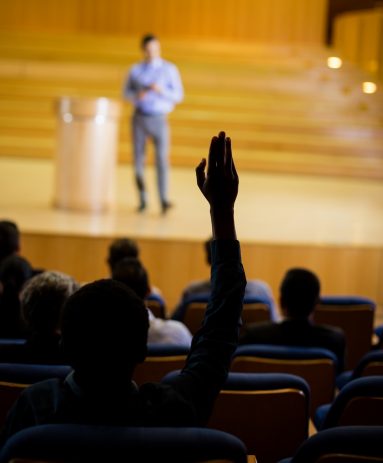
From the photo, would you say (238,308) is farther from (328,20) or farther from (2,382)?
(328,20)

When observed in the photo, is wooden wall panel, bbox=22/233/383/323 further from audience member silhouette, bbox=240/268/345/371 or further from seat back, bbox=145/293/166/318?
audience member silhouette, bbox=240/268/345/371

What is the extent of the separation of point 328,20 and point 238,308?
13.9 m

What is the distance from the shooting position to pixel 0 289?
3.31m

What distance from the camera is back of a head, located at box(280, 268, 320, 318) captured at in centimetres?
319

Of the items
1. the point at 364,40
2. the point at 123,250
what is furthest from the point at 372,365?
the point at 364,40

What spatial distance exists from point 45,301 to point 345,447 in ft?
4.04

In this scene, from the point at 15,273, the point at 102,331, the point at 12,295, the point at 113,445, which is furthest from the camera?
the point at 15,273

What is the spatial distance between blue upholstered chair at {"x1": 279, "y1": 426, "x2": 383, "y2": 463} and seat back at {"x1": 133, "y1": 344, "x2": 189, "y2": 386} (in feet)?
3.67

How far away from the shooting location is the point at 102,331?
1405 mm

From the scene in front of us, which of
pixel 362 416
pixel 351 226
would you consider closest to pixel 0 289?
pixel 362 416

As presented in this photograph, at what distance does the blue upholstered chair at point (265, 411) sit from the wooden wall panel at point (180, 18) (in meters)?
13.1

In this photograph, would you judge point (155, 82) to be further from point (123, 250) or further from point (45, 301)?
point (45, 301)

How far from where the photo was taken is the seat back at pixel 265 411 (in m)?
2.16

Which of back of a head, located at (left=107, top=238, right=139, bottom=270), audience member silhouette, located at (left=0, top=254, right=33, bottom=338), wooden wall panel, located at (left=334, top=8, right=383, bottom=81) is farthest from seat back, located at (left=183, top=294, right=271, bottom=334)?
wooden wall panel, located at (left=334, top=8, right=383, bottom=81)
